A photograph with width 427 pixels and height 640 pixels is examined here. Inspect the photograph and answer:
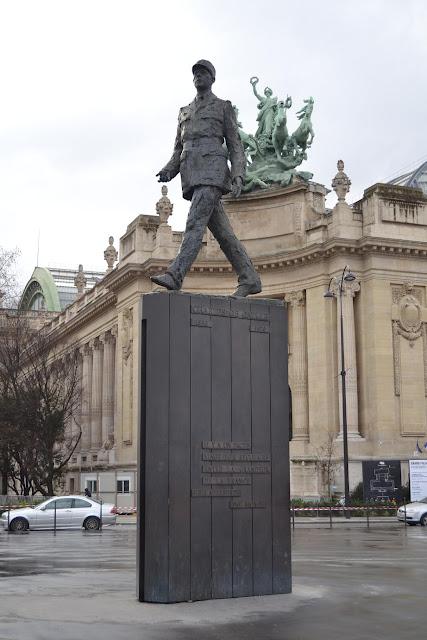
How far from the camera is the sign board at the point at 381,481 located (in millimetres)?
43688

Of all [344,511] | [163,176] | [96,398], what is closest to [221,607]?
[163,176]

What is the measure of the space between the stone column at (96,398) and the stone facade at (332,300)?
11684 millimetres

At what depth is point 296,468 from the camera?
49.5m

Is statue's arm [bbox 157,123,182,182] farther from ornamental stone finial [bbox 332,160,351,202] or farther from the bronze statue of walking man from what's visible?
ornamental stone finial [bbox 332,160,351,202]

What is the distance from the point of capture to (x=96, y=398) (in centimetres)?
6981

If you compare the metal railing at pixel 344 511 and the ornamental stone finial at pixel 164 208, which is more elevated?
the ornamental stone finial at pixel 164 208

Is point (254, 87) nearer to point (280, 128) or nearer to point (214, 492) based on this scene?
point (280, 128)

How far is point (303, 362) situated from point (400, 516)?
16762mm

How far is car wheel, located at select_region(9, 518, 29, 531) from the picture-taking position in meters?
33.1

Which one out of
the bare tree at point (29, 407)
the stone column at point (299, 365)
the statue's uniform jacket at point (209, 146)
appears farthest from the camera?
the bare tree at point (29, 407)

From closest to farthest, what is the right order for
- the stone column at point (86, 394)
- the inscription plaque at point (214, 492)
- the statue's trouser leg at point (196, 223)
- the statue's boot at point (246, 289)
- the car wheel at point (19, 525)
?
1. the inscription plaque at point (214, 492)
2. the statue's trouser leg at point (196, 223)
3. the statue's boot at point (246, 289)
4. the car wheel at point (19, 525)
5. the stone column at point (86, 394)

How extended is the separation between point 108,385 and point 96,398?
3.38 metres

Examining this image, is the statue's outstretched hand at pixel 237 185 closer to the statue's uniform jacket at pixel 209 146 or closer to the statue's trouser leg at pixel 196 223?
the statue's uniform jacket at pixel 209 146

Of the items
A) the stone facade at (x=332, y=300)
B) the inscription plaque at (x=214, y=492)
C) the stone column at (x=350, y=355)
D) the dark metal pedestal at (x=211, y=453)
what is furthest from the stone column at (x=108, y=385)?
the inscription plaque at (x=214, y=492)
